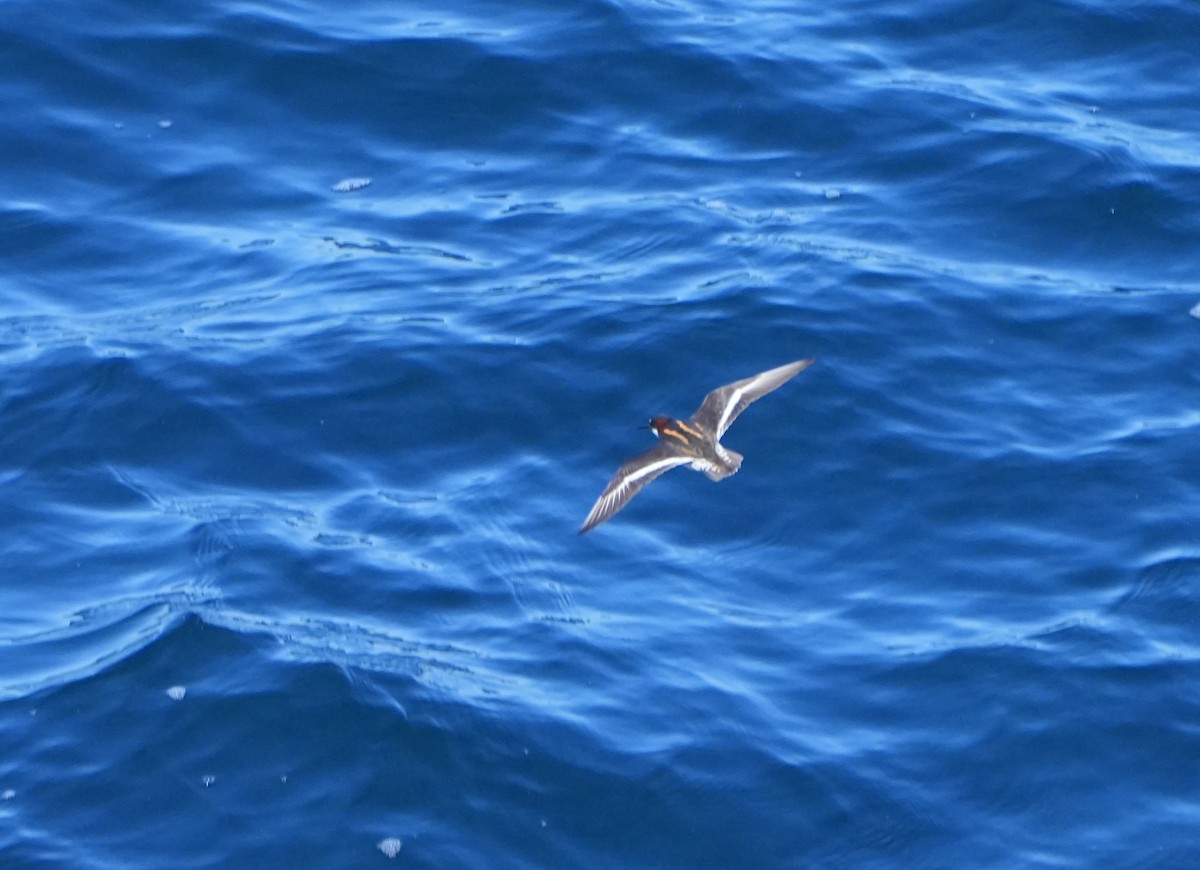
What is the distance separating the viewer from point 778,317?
45.4 feet

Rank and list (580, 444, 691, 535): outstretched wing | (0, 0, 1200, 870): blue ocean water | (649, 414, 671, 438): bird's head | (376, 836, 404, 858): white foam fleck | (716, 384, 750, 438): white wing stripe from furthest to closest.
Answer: (716, 384, 750, 438): white wing stripe < (649, 414, 671, 438): bird's head < (0, 0, 1200, 870): blue ocean water < (580, 444, 691, 535): outstretched wing < (376, 836, 404, 858): white foam fleck

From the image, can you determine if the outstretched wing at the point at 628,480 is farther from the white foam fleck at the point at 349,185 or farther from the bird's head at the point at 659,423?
the white foam fleck at the point at 349,185

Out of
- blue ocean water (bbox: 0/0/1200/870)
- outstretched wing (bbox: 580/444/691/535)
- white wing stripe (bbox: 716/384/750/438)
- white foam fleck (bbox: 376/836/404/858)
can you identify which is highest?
outstretched wing (bbox: 580/444/691/535)

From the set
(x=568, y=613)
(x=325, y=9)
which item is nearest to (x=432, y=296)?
(x=568, y=613)

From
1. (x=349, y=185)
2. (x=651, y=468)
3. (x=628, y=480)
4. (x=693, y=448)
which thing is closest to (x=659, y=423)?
(x=693, y=448)

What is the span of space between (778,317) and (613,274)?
1499 millimetres

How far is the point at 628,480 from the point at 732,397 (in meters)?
1.54

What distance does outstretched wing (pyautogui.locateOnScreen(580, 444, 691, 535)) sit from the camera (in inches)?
399

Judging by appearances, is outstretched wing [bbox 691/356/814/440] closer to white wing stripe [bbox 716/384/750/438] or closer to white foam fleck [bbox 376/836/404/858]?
white wing stripe [bbox 716/384/750/438]

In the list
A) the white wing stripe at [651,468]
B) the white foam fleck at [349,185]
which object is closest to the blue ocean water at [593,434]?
the white foam fleck at [349,185]

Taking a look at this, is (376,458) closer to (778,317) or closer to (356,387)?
(356,387)

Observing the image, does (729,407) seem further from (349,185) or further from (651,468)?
(349,185)

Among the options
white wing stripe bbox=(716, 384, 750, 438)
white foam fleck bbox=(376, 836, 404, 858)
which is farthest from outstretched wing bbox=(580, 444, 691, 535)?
white foam fleck bbox=(376, 836, 404, 858)

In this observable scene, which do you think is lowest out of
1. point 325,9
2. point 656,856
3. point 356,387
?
point 656,856
